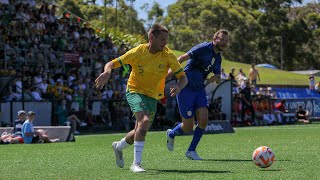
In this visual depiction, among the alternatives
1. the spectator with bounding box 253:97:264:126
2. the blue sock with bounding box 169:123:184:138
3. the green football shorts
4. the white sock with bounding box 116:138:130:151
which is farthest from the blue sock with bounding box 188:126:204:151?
the spectator with bounding box 253:97:264:126

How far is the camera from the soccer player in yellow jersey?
1037 centimetres

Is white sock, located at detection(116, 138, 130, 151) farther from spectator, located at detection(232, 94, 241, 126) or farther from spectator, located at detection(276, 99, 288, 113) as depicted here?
spectator, located at detection(276, 99, 288, 113)

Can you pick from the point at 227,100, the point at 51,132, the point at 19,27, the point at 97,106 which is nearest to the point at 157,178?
the point at 51,132

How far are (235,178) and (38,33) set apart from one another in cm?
2214

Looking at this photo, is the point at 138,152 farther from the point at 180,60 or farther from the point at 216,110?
the point at 216,110

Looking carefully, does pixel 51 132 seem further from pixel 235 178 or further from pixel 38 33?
pixel 235 178

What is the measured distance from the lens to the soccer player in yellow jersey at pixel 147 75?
34.0ft

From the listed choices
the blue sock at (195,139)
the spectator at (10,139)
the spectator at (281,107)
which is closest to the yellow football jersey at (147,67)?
the blue sock at (195,139)

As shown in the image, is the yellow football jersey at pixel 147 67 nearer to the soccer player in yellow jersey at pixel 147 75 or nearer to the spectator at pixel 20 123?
the soccer player in yellow jersey at pixel 147 75

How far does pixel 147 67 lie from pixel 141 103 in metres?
0.56

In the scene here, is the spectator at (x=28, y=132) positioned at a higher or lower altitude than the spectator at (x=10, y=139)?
higher

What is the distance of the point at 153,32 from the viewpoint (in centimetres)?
1036

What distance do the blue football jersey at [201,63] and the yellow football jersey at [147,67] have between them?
7.83 feet

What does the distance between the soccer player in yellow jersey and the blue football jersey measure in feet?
7.77
